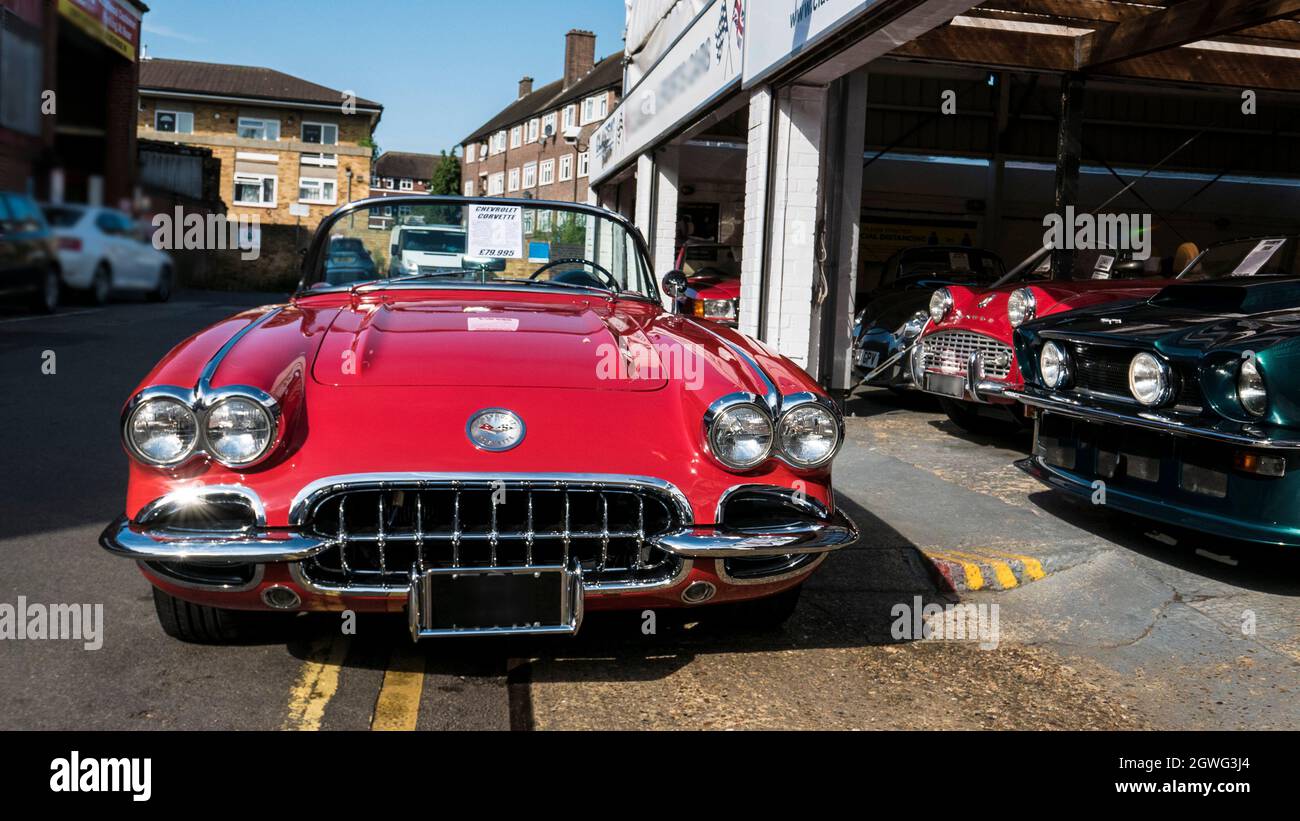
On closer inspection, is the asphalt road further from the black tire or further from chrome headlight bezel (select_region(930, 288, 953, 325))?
chrome headlight bezel (select_region(930, 288, 953, 325))

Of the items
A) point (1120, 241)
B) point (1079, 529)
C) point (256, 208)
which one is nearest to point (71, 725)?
point (1079, 529)

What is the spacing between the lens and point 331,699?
9.09 feet

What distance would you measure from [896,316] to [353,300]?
593 cm

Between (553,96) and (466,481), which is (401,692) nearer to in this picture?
(466,481)

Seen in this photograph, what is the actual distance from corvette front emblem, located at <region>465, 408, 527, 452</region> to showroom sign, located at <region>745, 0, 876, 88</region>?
4533mm

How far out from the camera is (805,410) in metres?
3.00

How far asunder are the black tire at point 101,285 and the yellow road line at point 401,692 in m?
1.82

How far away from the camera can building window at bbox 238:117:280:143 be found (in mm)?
40438

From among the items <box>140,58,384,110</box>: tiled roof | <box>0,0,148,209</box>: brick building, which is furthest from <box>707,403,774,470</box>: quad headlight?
<box>140,58,384,110</box>: tiled roof

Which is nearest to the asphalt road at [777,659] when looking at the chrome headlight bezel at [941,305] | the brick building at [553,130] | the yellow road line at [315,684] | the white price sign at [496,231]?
the yellow road line at [315,684]

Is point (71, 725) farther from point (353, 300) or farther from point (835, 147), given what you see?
point (835, 147)

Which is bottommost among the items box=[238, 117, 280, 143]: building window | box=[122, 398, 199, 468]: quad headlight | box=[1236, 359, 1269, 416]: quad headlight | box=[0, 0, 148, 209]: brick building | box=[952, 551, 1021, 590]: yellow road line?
box=[952, 551, 1021, 590]: yellow road line

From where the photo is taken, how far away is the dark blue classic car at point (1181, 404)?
3.70 m

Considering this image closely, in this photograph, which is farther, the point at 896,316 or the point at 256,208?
the point at 256,208
